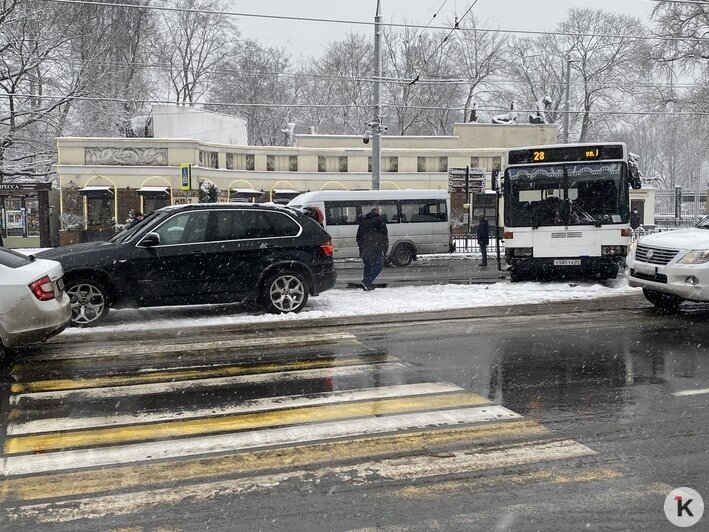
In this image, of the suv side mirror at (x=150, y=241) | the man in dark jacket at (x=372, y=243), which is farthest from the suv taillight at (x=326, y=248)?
the man in dark jacket at (x=372, y=243)

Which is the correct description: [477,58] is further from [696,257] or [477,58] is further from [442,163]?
[696,257]

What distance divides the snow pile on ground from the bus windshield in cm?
139

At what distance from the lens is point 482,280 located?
16859 millimetres

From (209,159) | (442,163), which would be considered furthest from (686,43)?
(209,159)

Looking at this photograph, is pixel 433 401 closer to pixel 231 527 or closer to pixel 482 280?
pixel 231 527

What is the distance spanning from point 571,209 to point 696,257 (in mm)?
4748

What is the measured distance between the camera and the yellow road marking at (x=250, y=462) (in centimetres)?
438

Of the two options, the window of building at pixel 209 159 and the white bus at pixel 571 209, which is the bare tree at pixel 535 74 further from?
the white bus at pixel 571 209

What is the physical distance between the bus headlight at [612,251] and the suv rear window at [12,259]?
11022 mm

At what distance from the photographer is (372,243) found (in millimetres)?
14344

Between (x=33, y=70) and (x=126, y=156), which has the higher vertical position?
(x=33, y=70)

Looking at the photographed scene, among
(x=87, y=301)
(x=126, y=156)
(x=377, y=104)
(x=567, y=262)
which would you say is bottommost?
(x=87, y=301)

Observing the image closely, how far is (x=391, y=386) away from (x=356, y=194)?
17082 millimetres

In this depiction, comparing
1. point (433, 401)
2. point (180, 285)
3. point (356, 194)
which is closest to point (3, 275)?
point (180, 285)
